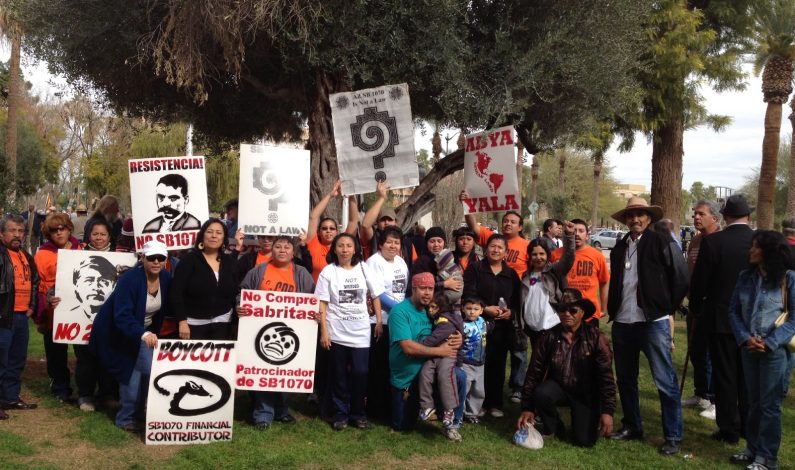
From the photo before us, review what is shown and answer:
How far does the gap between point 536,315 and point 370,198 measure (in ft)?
140

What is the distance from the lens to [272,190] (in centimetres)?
816

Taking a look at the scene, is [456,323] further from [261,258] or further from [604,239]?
[604,239]

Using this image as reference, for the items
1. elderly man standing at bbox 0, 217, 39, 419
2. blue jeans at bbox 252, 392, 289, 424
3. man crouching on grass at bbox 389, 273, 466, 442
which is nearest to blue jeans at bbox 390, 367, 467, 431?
man crouching on grass at bbox 389, 273, 466, 442

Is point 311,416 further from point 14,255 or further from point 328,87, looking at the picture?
point 328,87

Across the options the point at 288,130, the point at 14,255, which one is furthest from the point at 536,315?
the point at 288,130

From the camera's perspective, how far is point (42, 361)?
9.73 m

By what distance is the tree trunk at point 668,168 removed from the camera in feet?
55.1

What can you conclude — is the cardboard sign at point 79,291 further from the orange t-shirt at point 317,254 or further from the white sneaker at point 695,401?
the white sneaker at point 695,401

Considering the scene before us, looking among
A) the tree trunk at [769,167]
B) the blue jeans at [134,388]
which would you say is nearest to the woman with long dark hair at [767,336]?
the blue jeans at [134,388]

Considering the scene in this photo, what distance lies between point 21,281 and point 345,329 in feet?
10.1

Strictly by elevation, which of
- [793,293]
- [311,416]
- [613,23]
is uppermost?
[613,23]

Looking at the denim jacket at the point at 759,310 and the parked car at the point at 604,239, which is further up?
the denim jacket at the point at 759,310

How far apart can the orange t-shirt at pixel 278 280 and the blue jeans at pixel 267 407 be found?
99 cm

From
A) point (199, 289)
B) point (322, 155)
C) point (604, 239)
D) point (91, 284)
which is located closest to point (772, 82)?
point (322, 155)
